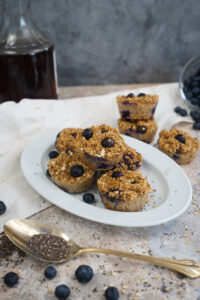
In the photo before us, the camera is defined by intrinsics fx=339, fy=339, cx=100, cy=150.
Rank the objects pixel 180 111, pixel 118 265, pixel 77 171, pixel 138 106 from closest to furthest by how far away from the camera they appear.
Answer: pixel 118 265
pixel 77 171
pixel 138 106
pixel 180 111

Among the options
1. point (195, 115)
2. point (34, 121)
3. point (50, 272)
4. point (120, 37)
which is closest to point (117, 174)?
point (50, 272)

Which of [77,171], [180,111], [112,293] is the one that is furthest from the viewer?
[180,111]

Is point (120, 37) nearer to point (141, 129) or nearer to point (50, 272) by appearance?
point (141, 129)

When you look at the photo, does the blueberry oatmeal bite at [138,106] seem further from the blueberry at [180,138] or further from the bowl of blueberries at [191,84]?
the bowl of blueberries at [191,84]

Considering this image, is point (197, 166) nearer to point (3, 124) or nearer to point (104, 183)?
point (104, 183)

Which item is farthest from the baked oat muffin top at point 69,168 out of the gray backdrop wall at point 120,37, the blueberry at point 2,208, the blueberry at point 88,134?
the gray backdrop wall at point 120,37
